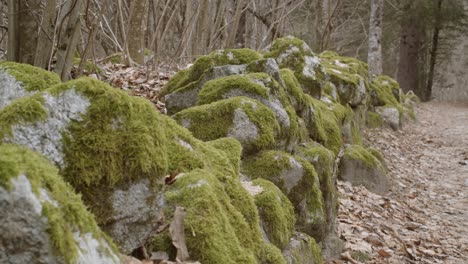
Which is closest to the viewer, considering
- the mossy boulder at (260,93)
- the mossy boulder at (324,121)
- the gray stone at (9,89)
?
the gray stone at (9,89)

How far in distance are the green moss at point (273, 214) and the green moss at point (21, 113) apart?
1841mm

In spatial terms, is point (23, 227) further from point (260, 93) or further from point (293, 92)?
point (293, 92)

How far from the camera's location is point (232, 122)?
13.2 ft

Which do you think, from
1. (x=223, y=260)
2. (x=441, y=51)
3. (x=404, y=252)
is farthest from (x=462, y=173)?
(x=441, y=51)

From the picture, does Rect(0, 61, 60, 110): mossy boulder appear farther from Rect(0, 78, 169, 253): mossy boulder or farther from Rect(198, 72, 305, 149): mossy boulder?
Rect(198, 72, 305, 149): mossy boulder

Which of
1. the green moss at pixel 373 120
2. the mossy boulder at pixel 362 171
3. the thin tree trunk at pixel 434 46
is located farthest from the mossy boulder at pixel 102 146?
the thin tree trunk at pixel 434 46

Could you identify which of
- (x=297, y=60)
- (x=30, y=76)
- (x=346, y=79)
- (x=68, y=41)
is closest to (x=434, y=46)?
(x=346, y=79)

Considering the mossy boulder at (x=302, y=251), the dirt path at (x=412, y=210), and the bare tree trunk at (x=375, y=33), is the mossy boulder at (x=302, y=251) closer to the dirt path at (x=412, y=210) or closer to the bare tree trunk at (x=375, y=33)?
the dirt path at (x=412, y=210)

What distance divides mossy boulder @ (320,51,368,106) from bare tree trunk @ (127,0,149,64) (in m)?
3.49

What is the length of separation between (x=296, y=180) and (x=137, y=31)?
4552mm

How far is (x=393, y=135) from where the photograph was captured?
1152 cm

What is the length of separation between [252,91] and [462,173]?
6119 millimetres

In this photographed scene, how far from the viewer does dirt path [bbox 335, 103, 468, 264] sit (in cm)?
517

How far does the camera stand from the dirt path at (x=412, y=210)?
17.0 ft
